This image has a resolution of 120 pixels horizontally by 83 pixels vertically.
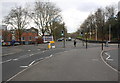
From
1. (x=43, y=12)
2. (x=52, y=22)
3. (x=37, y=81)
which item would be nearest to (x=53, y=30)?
(x=52, y=22)

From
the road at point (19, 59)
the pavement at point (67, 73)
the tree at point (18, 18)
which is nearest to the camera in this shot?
the pavement at point (67, 73)

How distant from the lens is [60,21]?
61844mm

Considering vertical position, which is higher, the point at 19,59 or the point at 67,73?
the point at 67,73

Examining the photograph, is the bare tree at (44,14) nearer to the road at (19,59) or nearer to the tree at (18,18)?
→ the tree at (18,18)

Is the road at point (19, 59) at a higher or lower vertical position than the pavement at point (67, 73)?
lower

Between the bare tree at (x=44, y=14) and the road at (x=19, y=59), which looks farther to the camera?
the bare tree at (x=44, y=14)

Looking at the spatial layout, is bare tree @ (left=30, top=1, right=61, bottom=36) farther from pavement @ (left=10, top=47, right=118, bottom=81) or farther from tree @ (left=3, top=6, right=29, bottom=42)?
pavement @ (left=10, top=47, right=118, bottom=81)

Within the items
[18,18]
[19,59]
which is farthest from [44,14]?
[19,59]

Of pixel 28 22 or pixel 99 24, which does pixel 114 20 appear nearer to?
pixel 99 24

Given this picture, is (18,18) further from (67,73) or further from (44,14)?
(67,73)

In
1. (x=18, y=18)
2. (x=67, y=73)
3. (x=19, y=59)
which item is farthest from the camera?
(x=18, y=18)

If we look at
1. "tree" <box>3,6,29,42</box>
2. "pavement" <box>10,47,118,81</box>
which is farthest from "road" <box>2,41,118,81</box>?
"tree" <box>3,6,29,42</box>

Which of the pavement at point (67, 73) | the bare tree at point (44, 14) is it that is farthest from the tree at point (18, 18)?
the pavement at point (67, 73)

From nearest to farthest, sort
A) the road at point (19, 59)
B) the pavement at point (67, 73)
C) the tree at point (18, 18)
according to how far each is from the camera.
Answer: the pavement at point (67, 73), the road at point (19, 59), the tree at point (18, 18)
